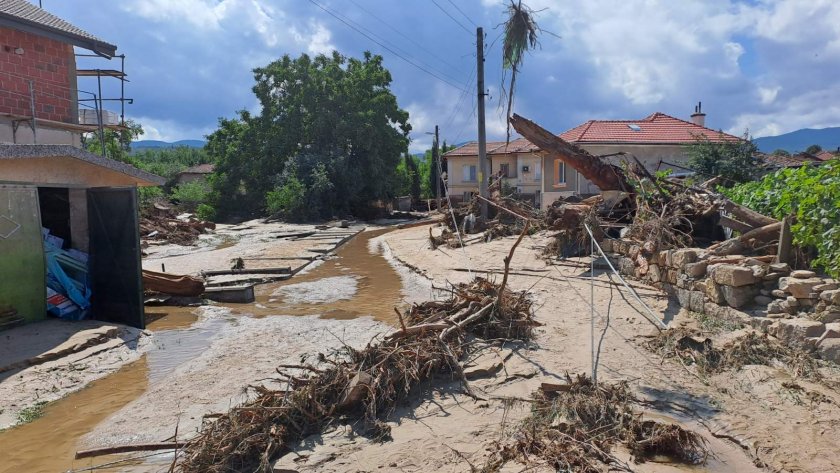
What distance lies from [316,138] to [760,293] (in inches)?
1184

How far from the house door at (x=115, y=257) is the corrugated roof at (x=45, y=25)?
8626 millimetres

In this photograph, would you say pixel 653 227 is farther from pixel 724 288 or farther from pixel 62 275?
pixel 62 275

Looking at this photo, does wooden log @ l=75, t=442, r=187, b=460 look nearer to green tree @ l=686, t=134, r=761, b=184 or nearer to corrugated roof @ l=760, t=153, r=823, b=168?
corrugated roof @ l=760, t=153, r=823, b=168

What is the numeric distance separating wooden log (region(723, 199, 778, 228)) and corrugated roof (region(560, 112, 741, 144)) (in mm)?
13591

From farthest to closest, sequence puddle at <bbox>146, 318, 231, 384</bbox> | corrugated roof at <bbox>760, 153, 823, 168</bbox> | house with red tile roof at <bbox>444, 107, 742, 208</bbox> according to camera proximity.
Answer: house with red tile roof at <bbox>444, 107, 742, 208</bbox> < corrugated roof at <bbox>760, 153, 823, 168</bbox> < puddle at <bbox>146, 318, 231, 384</bbox>

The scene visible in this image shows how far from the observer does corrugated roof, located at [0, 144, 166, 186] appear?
744 centimetres

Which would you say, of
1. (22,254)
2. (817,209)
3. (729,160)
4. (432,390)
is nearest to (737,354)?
(817,209)

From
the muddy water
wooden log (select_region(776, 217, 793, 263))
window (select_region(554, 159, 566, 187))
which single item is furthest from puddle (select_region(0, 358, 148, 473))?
window (select_region(554, 159, 566, 187))

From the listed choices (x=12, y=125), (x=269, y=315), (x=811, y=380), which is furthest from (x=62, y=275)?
(x=811, y=380)

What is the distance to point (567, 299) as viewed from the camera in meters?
9.12

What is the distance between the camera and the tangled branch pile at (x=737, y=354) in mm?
5434

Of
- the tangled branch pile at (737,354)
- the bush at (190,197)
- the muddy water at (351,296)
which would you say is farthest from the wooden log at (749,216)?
the bush at (190,197)

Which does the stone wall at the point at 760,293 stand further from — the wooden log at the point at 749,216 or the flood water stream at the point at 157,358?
the flood water stream at the point at 157,358

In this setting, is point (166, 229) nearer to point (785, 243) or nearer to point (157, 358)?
point (157, 358)
